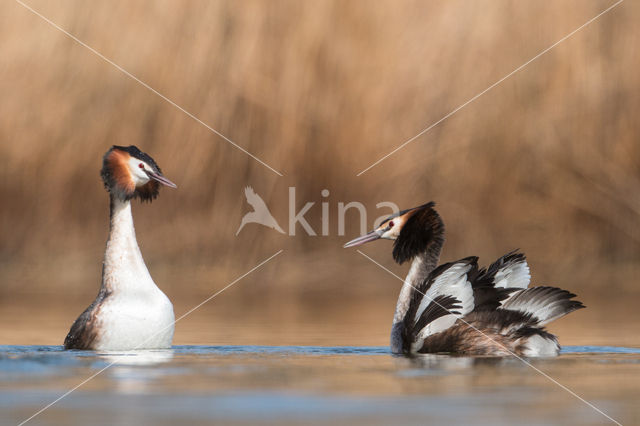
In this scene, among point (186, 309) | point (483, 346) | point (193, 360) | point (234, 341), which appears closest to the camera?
point (193, 360)

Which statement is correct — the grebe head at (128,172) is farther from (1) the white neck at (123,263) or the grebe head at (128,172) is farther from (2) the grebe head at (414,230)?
(2) the grebe head at (414,230)

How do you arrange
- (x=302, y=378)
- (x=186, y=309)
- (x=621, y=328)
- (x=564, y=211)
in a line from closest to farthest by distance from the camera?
1. (x=302, y=378)
2. (x=621, y=328)
3. (x=186, y=309)
4. (x=564, y=211)

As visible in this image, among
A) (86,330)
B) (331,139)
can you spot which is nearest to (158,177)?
(86,330)

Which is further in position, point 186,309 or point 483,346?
point 186,309

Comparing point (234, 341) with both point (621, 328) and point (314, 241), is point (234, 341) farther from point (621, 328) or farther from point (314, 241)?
point (314, 241)

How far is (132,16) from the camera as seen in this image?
12953 mm

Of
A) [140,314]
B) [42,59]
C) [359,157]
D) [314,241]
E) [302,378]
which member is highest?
[42,59]

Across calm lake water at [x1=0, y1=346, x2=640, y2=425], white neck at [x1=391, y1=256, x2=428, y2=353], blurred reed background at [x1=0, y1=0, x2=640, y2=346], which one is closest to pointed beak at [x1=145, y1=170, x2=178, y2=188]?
calm lake water at [x1=0, y1=346, x2=640, y2=425]

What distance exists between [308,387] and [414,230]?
306cm

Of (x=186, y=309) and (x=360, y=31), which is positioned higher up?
(x=360, y=31)

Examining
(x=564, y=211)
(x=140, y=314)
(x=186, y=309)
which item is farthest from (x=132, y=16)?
(x=140, y=314)

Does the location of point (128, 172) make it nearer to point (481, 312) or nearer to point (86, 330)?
point (86, 330)

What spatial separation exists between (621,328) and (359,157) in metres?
4.13

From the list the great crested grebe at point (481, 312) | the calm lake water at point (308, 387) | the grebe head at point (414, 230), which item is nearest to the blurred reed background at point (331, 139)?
the grebe head at point (414, 230)
